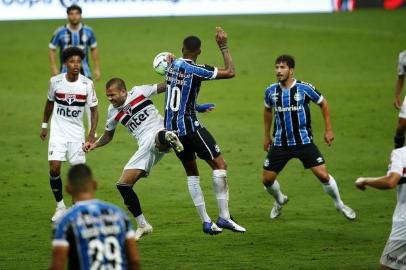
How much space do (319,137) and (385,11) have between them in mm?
18820

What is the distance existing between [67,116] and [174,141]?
250 cm

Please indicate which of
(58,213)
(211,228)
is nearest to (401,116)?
(211,228)

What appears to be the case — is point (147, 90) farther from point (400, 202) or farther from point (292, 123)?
point (400, 202)

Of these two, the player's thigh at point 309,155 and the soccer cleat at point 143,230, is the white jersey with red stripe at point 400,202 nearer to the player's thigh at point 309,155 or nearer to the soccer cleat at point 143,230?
the player's thigh at point 309,155

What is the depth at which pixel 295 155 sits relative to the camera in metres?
14.1

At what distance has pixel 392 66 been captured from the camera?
29500 mm

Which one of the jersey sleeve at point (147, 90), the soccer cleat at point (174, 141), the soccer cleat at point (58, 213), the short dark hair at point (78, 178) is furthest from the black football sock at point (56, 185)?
the short dark hair at point (78, 178)

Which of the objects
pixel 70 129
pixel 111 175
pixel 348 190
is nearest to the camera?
pixel 70 129

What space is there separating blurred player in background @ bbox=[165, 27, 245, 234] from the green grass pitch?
0.54m

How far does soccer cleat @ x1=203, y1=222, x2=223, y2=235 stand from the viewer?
13375 mm

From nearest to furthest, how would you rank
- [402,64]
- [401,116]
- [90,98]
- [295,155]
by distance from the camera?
[295,155] < [90,98] < [401,116] < [402,64]

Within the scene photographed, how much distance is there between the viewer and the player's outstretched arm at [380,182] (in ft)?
29.4

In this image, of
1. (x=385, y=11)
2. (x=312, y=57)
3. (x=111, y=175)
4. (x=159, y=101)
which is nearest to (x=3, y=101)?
(x=159, y=101)

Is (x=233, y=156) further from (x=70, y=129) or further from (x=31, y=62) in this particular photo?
(x=31, y=62)
